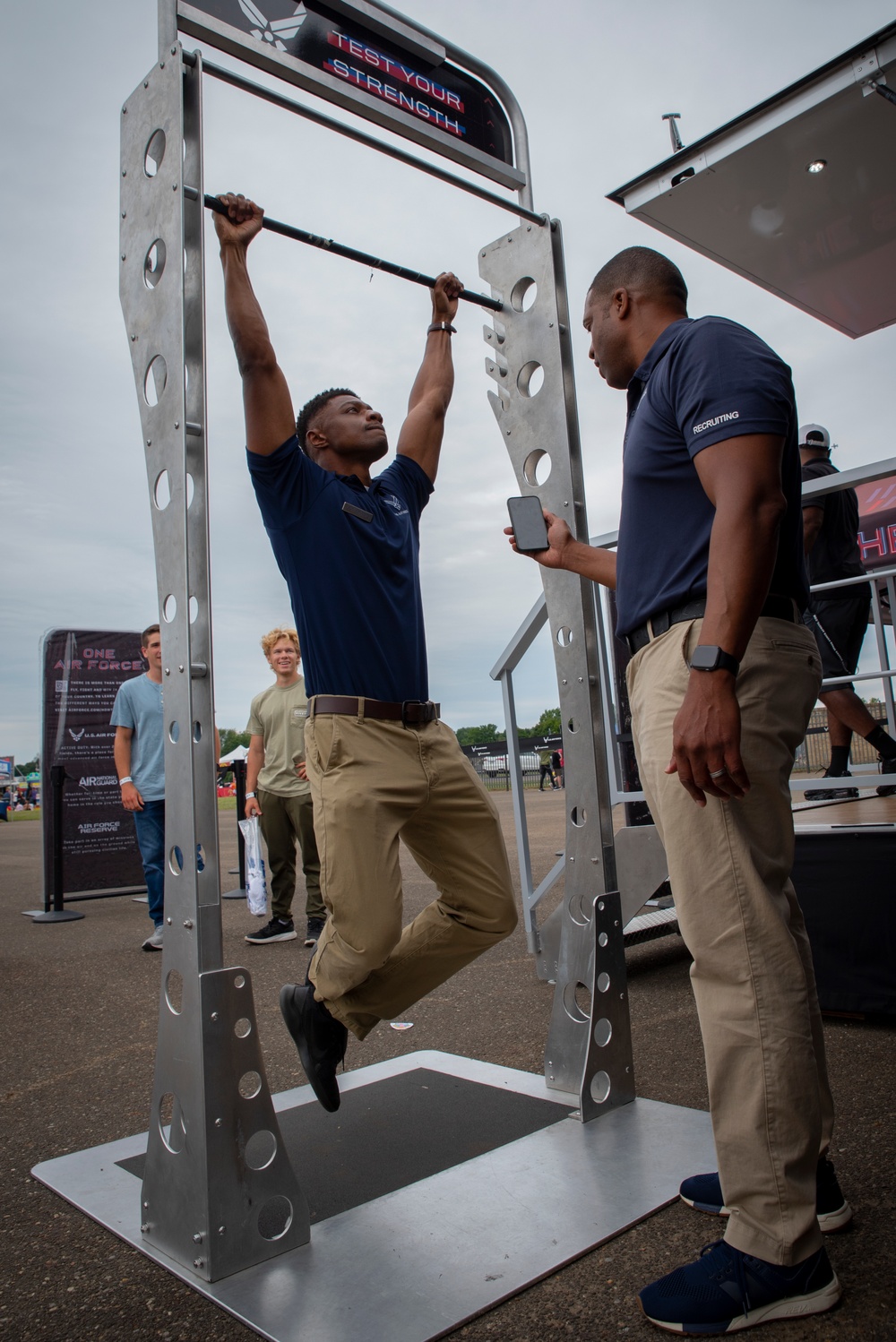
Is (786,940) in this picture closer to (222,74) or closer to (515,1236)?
(515,1236)

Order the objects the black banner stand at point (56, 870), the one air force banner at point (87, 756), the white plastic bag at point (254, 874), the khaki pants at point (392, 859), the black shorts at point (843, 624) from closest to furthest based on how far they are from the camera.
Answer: the khaki pants at point (392, 859) < the black shorts at point (843, 624) < the white plastic bag at point (254, 874) < the black banner stand at point (56, 870) < the one air force banner at point (87, 756)

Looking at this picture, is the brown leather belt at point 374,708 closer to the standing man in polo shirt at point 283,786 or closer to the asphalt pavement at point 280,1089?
the asphalt pavement at point 280,1089

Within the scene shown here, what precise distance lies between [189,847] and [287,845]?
3974 mm

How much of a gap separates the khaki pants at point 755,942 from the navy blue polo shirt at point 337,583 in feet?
2.97

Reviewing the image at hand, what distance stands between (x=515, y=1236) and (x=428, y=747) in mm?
1219

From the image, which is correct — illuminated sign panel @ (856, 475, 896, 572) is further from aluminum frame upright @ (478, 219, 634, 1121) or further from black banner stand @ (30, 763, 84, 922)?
black banner stand @ (30, 763, 84, 922)

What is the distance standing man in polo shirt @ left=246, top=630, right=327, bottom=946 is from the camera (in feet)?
18.9

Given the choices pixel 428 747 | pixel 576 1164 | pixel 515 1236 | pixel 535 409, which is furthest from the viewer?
pixel 535 409

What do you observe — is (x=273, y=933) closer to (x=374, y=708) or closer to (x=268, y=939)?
(x=268, y=939)

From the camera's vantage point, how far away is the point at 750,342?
189 cm

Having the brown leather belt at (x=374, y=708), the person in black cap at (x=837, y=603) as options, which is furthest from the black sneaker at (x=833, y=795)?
the brown leather belt at (x=374, y=708)

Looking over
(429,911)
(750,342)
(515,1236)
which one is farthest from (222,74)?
(515,1236)

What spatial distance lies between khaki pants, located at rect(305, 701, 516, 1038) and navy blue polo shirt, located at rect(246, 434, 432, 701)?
0.15 metres

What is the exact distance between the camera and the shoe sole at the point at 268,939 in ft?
19.1
